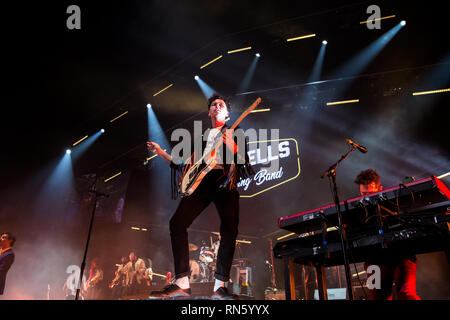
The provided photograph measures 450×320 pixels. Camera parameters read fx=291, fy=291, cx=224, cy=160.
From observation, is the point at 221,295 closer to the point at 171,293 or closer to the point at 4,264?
the point at 171,293

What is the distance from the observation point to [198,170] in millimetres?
2611

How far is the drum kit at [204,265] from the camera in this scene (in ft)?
28.6

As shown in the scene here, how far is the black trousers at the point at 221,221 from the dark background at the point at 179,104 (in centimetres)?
471

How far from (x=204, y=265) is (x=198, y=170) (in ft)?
23.5

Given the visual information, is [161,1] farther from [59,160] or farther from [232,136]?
[59,160]

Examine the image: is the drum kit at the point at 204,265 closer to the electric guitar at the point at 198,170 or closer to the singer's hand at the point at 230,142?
the electric guitar at the point at 198,170

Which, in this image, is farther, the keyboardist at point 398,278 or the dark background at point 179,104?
the dark background at point 179,104

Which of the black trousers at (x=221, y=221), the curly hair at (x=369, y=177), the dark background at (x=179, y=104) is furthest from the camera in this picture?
the dark background at (x=179, y=104)

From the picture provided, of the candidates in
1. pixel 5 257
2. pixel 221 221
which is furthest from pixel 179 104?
pixel 221 221

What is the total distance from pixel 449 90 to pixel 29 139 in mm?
11227

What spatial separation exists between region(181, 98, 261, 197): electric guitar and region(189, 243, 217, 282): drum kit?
6.78 metres

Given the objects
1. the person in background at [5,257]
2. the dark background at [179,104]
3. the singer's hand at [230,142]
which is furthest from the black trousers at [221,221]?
the person in background at [5,257]

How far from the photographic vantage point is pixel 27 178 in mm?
9328

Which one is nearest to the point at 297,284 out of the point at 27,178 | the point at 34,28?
the point at 34,28
